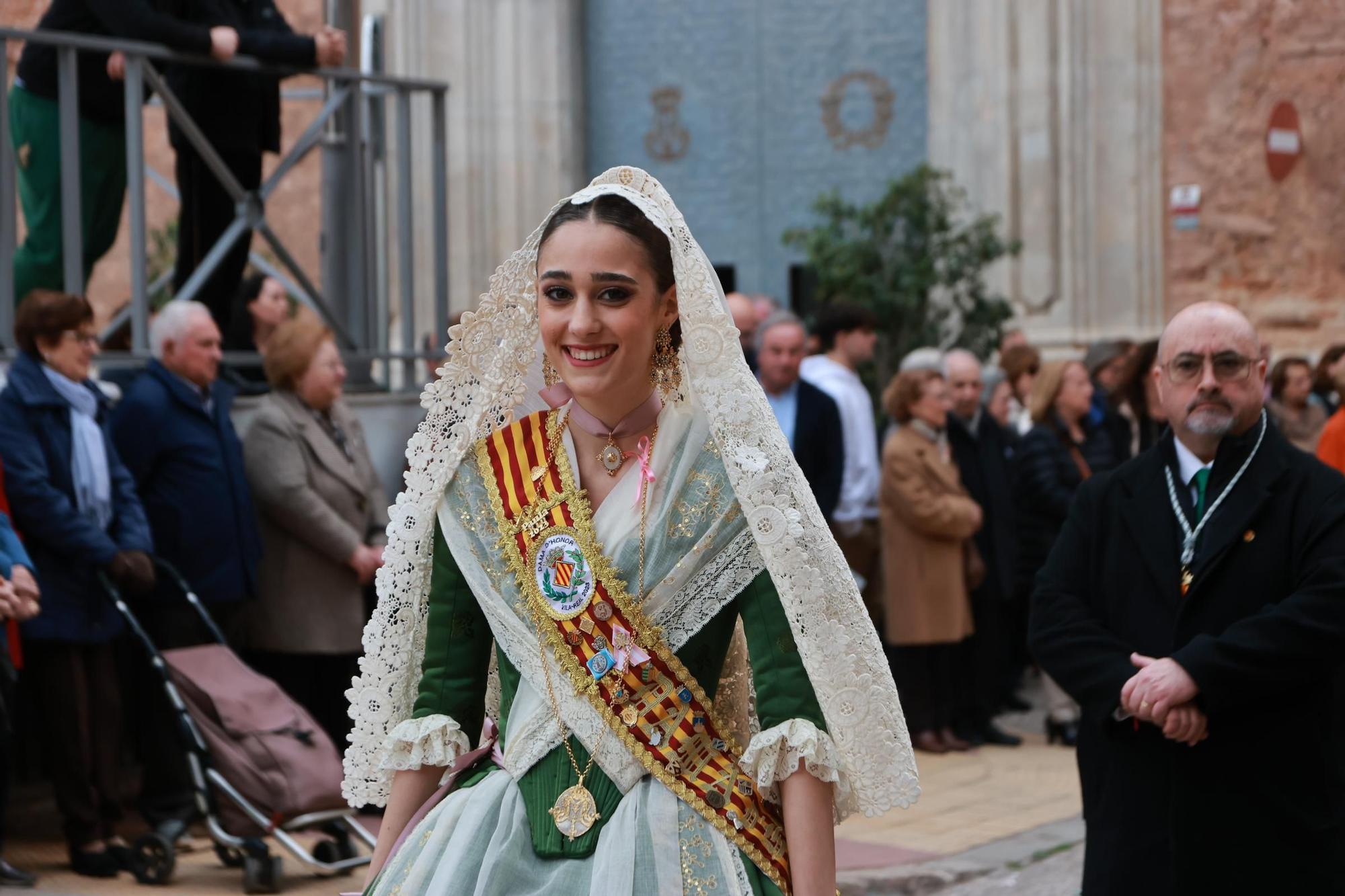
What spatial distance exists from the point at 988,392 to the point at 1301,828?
27.5 ft

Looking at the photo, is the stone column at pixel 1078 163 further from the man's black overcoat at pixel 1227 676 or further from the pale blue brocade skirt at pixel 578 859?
the pale blue brocade skirt at pixel 578 859

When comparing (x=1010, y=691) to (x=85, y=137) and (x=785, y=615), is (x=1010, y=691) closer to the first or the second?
(x=85, y=137)

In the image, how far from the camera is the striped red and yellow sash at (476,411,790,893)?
289 centimetres

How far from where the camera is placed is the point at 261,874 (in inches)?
253

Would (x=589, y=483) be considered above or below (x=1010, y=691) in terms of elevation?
above

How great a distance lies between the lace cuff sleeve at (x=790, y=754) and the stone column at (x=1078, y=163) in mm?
12032

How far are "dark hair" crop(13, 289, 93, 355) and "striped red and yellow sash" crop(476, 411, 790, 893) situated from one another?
4.16 meters

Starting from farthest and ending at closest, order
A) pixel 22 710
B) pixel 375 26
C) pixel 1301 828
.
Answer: pixel 375 26 < pixel 22 710 < pixel 1301 828

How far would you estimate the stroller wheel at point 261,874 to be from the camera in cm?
639

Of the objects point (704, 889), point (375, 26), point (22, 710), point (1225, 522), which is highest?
point (375, 26)

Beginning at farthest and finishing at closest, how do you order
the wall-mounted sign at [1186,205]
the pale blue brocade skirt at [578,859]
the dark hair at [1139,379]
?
1. the wall-mounted sign at [1186,205]
2. the dark hair at [1139,379]
3. the pale blue brocade skirt at [578,859]

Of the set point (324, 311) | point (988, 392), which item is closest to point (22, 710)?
point (324, 311)

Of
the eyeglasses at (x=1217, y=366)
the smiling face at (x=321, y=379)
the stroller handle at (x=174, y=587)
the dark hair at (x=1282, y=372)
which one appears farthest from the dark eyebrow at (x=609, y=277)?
the dark hair at (x=1282, y=372)

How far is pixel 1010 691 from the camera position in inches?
423
